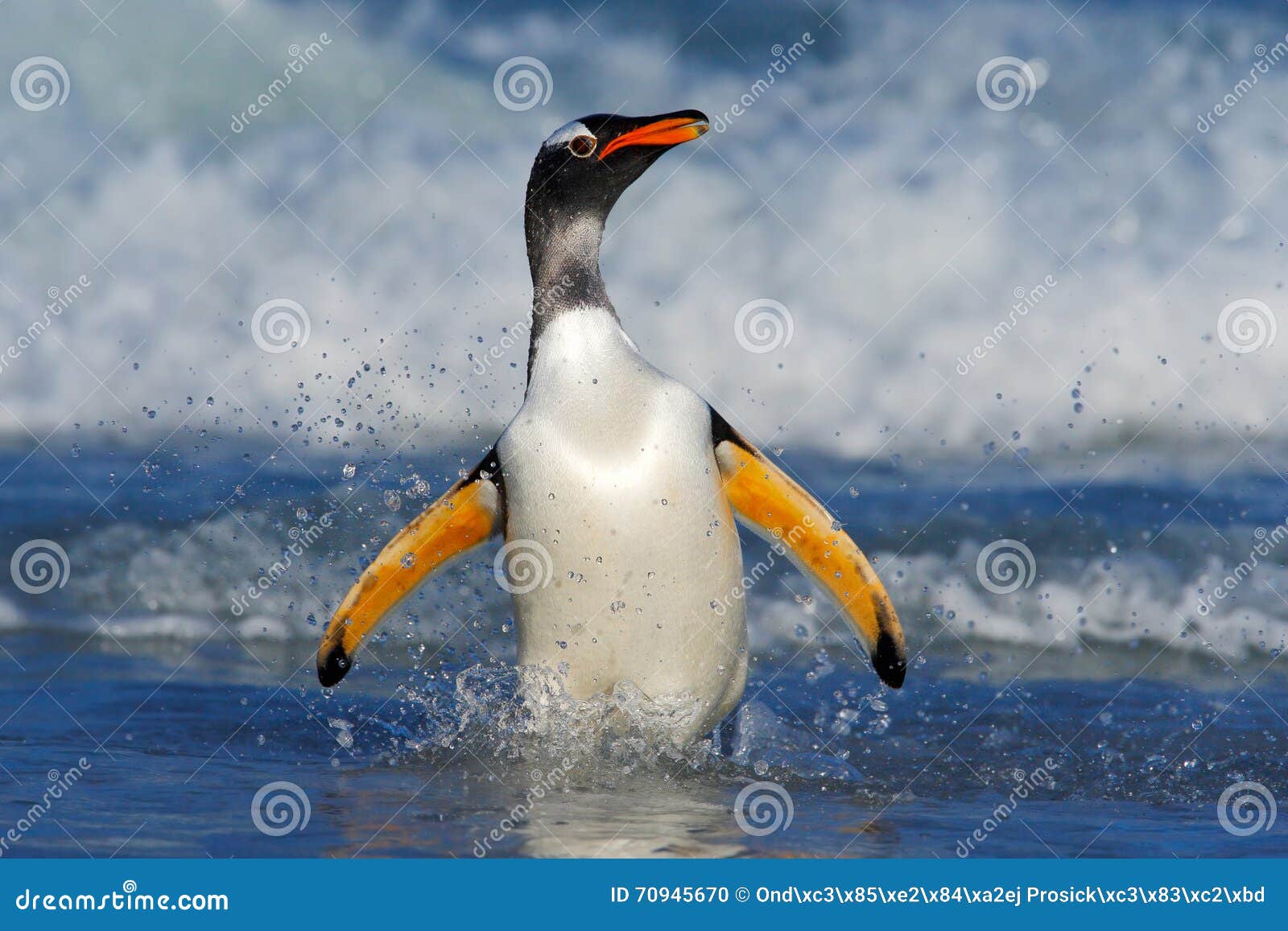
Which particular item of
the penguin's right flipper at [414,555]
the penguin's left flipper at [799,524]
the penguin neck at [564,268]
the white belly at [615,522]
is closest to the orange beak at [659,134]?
the penguin neck at [564,268]

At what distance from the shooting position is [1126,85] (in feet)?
31.2

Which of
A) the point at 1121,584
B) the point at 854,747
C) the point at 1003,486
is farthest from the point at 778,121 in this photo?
the point at 854,747

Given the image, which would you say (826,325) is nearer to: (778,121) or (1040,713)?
(778,121)

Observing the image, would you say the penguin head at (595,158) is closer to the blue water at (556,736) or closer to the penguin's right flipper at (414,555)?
the penguin's right flipper at (414,555)

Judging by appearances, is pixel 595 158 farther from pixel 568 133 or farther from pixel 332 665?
pixel 332 665

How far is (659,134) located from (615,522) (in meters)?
0.88

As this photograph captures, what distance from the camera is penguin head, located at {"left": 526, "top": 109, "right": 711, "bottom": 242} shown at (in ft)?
9.48

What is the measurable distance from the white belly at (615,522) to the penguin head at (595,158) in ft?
0.91

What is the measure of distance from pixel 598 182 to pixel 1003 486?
3783mm

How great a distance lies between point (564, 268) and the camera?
2.89m

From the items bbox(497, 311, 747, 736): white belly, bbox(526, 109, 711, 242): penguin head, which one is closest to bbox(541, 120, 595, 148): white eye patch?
bbox(526, 109, 711, 242): penguin head

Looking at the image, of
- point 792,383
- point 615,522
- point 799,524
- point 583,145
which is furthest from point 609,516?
point 792,383

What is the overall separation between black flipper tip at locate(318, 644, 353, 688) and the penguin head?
1065 mm

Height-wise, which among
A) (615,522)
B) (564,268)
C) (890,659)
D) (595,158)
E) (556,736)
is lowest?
(556,736)
